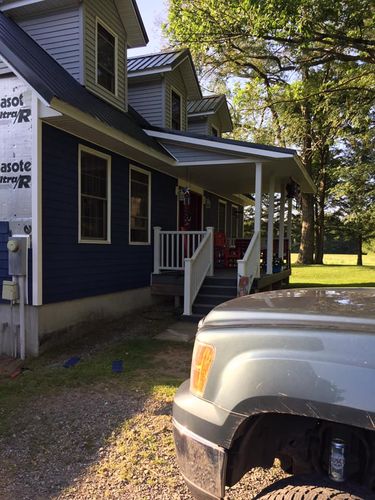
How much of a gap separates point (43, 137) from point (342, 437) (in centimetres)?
571

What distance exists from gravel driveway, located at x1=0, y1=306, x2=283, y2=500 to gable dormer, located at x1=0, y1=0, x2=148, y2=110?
602 cm

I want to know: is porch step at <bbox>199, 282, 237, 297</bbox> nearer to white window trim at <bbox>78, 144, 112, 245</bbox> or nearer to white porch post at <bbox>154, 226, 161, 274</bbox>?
white porch post at <bbox>154, 226, 161, 274</bbox>

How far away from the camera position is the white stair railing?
26.9ft

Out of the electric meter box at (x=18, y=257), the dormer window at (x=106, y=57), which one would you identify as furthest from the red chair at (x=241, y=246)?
the electric meter box at (x=18, y=257)

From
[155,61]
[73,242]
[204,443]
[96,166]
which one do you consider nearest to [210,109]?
[155,61]

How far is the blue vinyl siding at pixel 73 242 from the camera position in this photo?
6324 millimetres

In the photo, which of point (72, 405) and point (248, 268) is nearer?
point (72, 405)

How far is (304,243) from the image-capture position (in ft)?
86.2

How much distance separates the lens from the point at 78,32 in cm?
807

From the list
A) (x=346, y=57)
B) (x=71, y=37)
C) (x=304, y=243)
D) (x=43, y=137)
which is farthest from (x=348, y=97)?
(x=304, y=243)

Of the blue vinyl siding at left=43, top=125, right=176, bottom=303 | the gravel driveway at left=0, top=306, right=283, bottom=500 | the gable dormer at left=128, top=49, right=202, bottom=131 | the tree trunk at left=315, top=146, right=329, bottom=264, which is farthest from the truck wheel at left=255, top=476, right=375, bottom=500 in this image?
the tree trunk at left=315, top=146, right=329, bottom=264

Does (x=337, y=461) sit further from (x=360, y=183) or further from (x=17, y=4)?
(x=360, y=183)

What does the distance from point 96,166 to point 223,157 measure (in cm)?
292

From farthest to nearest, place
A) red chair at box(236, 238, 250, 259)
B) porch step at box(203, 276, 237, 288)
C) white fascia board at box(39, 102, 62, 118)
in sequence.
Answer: red chair at box(236, 238, 250, 259), porch step at box(203, 276, 237, 288), white fascia board at box(39, 102, 62, 118)
